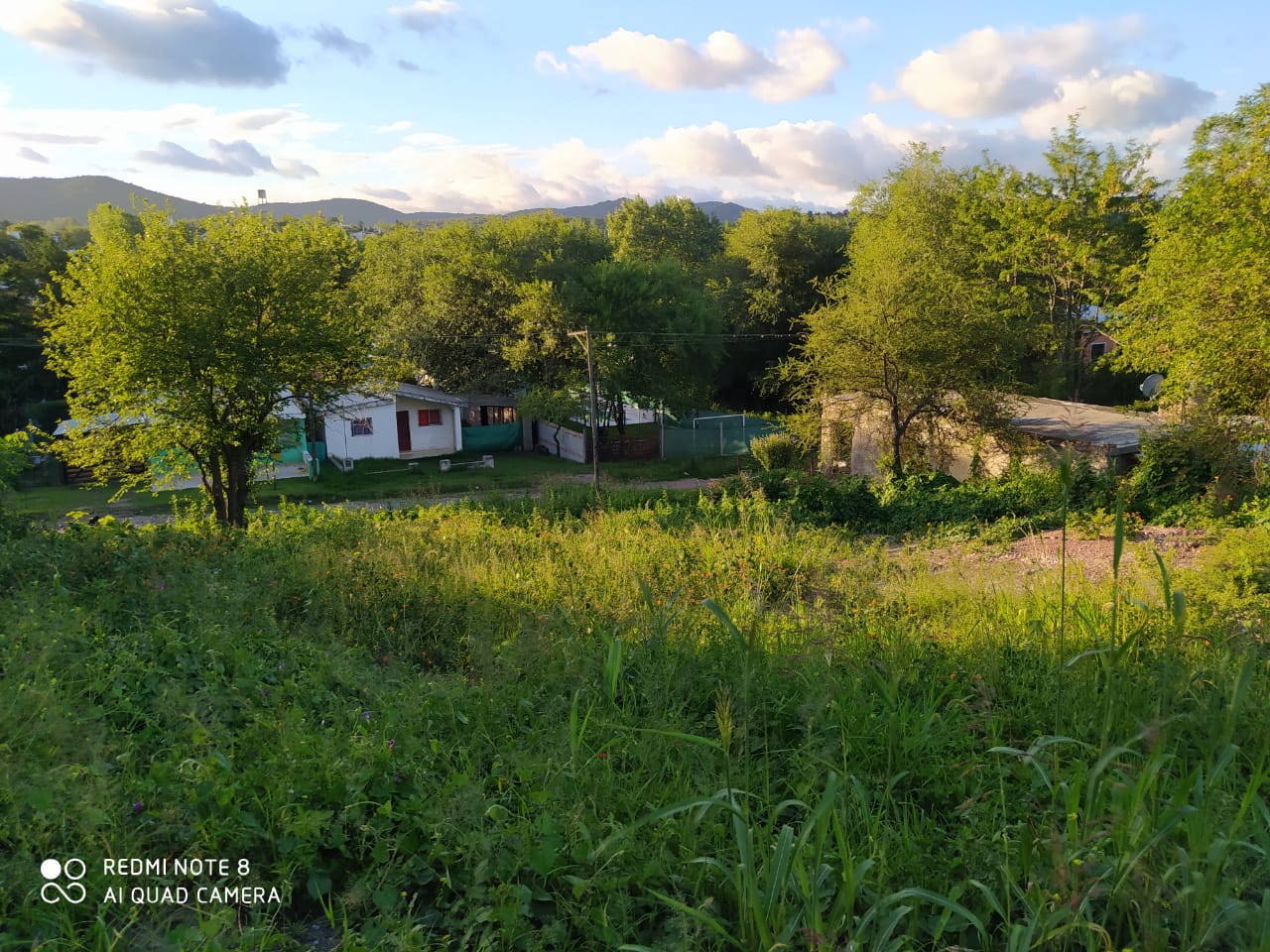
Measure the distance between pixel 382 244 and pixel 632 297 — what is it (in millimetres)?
14867

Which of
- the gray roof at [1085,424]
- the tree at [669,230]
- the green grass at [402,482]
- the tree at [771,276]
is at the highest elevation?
the tree at [669,230]

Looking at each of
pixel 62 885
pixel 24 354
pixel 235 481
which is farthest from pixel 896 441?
pixel 24 354

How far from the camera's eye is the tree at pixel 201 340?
545 inches

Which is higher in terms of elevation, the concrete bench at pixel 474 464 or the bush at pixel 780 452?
the bush at pixel 780 452

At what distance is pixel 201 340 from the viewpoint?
13.9 m

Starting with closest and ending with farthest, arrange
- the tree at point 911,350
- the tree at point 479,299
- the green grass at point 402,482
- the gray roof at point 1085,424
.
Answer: the gray roof at point 1085,424 → the tree at point 911,350 → the green grass at point 402,482 → the tree at point 479,299

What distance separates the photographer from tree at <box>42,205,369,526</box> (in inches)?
545

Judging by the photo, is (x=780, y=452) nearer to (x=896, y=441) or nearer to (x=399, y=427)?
(x=896, y=441)

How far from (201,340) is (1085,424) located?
66.2 feet

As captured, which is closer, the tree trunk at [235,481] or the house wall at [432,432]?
the tree trunk at [235,481]

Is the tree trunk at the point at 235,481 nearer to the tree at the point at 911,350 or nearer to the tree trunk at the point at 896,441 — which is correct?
the tree at the point at 911,350

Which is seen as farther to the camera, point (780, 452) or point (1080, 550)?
point (780, 452)

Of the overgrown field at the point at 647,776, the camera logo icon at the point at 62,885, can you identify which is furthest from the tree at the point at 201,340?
the camera logo icon at the point at 62,885

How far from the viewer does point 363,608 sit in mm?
6977
